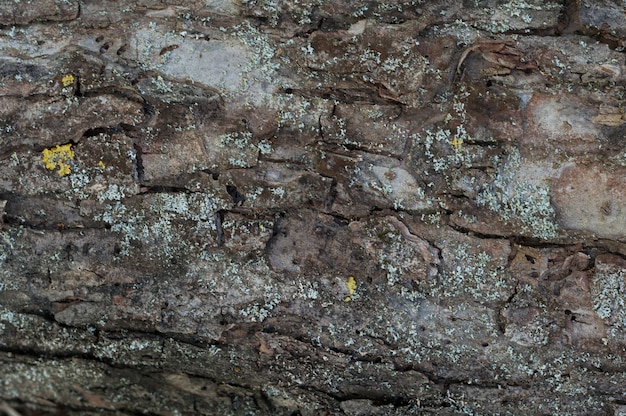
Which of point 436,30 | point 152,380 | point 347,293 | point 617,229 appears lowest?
point 152,380

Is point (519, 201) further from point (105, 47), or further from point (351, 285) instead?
point (105, 47)

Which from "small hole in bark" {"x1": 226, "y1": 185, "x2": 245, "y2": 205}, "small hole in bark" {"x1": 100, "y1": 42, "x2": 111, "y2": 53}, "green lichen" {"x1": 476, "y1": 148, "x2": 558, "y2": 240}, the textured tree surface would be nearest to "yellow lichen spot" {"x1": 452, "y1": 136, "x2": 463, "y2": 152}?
the textured tree surface

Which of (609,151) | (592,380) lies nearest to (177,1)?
(609,151)

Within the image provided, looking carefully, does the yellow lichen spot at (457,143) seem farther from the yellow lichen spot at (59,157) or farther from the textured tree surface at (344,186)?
the yellow lichen spot at (59,157)

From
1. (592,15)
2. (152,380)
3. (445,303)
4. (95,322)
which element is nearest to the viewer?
(592,15)

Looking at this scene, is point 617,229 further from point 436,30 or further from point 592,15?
point 436,30

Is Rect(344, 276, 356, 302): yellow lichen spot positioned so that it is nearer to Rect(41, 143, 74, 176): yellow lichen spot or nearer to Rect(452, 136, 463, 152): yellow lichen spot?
Rect(452, 136, 463, 152): yellow lichen spot
